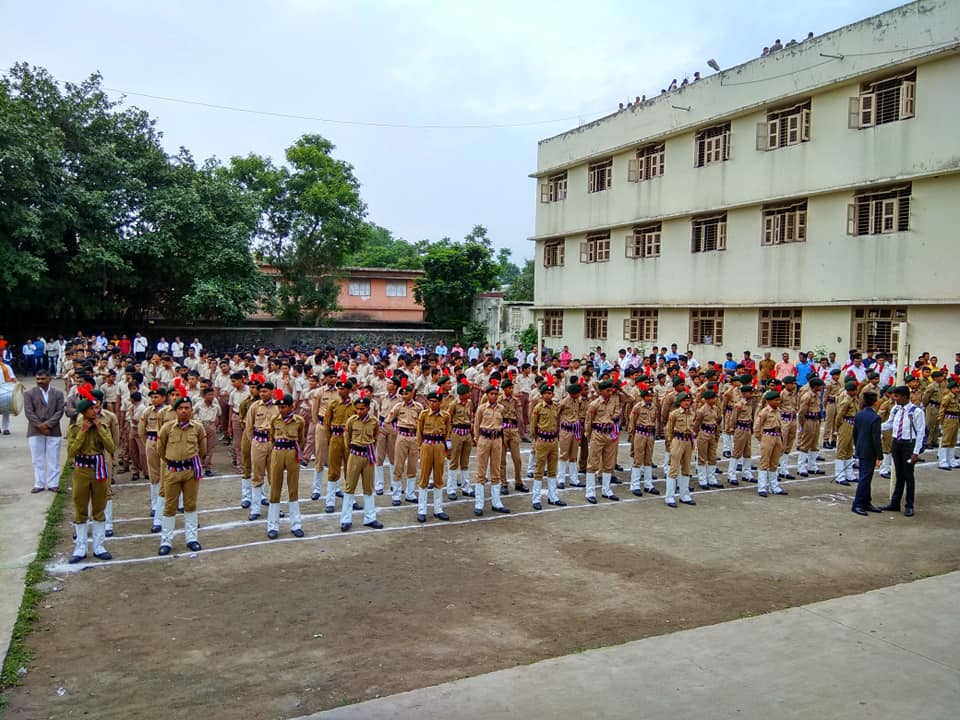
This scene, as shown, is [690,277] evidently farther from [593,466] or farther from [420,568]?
[420,568]

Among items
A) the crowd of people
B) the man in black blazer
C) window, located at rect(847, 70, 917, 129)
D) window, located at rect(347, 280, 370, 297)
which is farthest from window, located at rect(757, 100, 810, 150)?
window, located at rect(347, 280, 370, 297)

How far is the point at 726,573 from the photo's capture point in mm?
8055

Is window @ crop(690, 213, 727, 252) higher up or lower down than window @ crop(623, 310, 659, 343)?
higher up

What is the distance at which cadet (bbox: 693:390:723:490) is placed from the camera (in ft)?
38.7

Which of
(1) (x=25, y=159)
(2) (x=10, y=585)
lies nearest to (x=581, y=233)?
(1) (x=25, y=159)

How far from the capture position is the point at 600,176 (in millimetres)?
29031

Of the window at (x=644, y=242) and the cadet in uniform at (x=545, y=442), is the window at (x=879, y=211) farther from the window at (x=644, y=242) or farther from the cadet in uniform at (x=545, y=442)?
the cadet in uniform at (x=545, y=442)

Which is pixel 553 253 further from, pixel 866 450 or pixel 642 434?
pixel 866 450

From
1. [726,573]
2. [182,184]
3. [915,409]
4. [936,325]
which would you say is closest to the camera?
[726,573]

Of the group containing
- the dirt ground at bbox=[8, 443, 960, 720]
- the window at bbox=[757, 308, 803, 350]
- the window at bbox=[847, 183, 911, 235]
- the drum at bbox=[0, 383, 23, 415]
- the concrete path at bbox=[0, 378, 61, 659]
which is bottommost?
the dirt ground at bbox=[8, 443, 960, 720]

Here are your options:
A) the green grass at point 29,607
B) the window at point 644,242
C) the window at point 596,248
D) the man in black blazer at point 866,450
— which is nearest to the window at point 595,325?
the window at point 596,248

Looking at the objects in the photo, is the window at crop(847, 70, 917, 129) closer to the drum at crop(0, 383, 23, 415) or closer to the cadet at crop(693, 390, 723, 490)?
the cadet at crop(693, 390, 723, 490)

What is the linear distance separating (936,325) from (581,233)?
549 inches

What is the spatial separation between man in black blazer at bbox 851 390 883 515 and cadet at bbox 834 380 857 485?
1672mm
